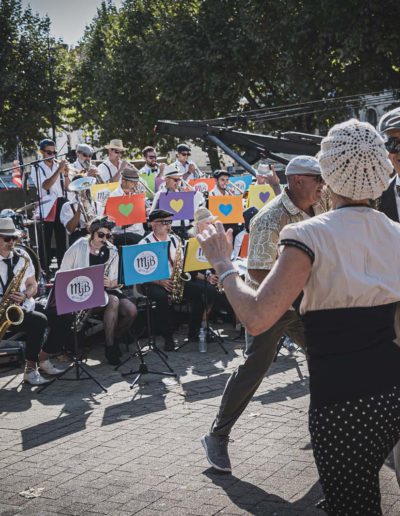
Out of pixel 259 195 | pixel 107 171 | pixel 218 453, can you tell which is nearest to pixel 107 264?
pixel 259 195

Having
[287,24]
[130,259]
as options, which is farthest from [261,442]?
[287,24]

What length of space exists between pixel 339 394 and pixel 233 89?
2954 cm

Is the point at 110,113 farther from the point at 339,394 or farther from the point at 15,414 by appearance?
the point at 339,394

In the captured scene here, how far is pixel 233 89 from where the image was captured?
103 ft

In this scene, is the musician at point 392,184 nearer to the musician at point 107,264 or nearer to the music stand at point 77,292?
the music stand at point 77,292

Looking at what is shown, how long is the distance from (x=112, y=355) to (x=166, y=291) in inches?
55.2

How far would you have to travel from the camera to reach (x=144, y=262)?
889cm

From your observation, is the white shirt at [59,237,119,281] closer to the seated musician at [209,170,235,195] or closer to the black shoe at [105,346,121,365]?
the black shoe at [105,346,121,365]

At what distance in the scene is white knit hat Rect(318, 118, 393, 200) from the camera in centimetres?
279

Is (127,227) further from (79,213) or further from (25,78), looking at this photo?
(25,78)

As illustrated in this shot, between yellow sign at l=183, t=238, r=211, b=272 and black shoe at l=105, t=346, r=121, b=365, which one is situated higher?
yellow sign at l=183, t=238, r=211, b=272

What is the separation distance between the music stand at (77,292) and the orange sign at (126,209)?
2851 millimetres

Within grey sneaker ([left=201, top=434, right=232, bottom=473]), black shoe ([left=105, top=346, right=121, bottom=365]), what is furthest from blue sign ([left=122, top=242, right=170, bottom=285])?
grey sneaker ([left=201, top=434, right=232, bottom=473])

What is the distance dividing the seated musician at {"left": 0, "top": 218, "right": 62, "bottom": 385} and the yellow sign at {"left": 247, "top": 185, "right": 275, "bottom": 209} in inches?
176
